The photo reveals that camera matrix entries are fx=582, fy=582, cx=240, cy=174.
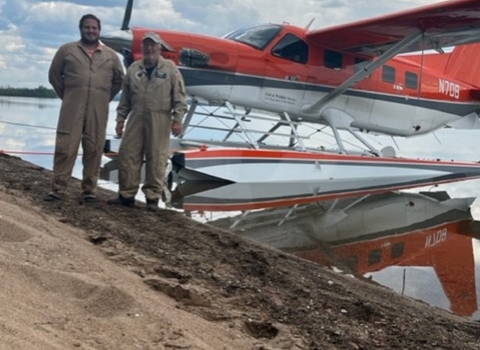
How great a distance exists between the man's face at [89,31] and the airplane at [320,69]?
3481 mm

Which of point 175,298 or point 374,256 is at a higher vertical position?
point 175,298

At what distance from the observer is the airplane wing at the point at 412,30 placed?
993cm

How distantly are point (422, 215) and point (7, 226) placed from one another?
693 cm

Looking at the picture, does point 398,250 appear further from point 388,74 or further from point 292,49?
point 388,74

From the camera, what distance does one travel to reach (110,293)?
2.71 meters

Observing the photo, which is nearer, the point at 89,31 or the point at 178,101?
the point at 89,31

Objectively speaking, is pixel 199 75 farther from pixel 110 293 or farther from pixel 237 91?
pixel 110 293

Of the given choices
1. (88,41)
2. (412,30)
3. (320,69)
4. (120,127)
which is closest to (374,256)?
(120,127)

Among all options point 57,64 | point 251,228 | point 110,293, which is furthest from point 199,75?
point 110,293

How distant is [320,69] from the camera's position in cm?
1188

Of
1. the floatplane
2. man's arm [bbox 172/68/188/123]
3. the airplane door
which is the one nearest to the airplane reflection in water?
the floatplane

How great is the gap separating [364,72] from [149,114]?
6.59 meters

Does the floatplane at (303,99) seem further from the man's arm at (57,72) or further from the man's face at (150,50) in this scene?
the man's arm at (57,72)

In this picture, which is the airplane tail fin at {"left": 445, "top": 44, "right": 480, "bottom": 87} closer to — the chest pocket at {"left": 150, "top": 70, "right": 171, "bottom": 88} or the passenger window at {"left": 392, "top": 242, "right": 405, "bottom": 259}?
the passenger window at {"left": 392, "top": 242, "right": 405, "bottom": 259}
